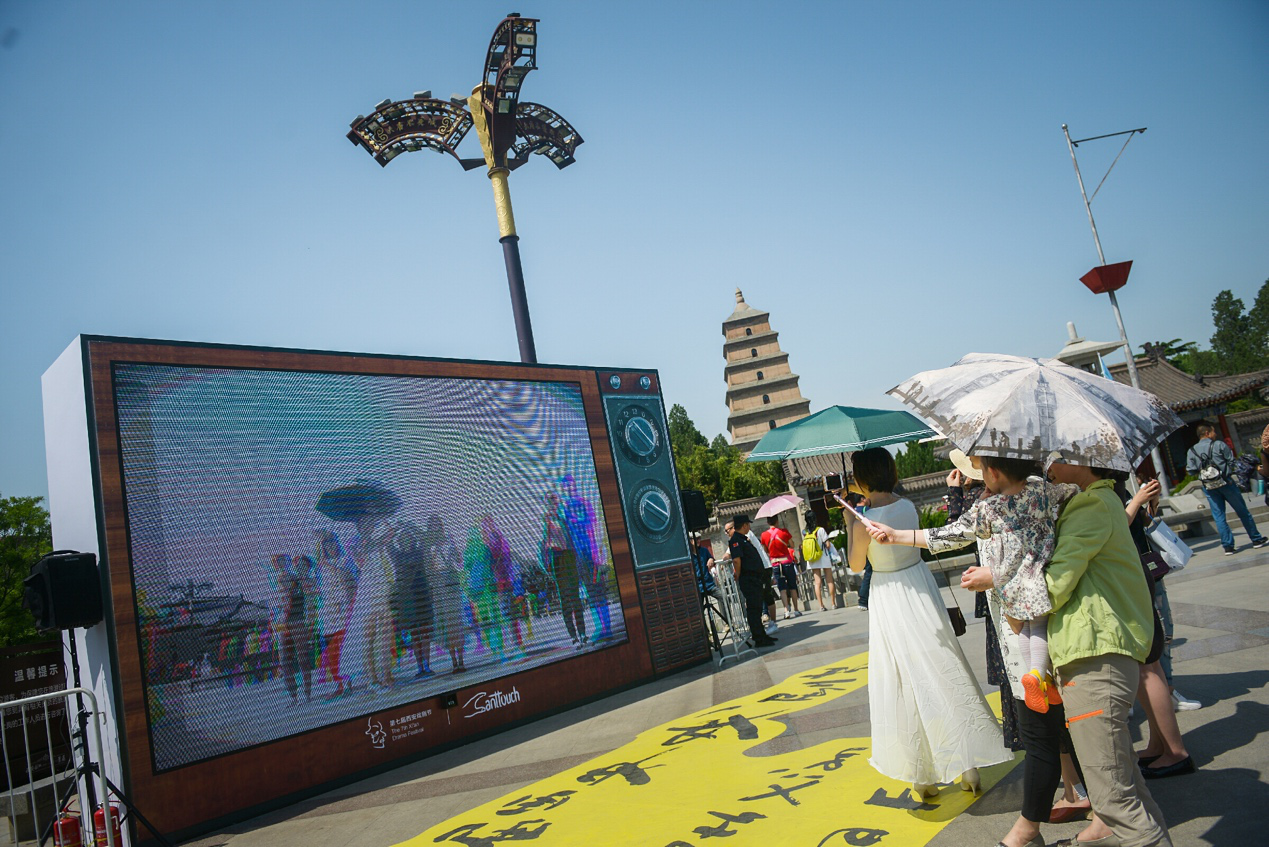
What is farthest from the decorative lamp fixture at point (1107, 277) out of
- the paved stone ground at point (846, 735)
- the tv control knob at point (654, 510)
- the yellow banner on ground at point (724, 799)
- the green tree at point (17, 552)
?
the green tree at point (17, 552)

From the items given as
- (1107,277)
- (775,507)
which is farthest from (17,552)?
(1107,277)

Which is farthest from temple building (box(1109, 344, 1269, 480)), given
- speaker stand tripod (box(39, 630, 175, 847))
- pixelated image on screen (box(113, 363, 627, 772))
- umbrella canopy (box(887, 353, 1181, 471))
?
speaker stand tripod (box(39, 630, 175, 847))

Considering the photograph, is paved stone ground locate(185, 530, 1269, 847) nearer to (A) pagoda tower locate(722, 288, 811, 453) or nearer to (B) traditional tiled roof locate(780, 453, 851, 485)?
(B) traditional tiled roof locate(780, 453, 851, 485)

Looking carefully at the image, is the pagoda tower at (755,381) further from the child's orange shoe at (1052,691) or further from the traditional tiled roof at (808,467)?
the child's orange shoe at (1052,691)

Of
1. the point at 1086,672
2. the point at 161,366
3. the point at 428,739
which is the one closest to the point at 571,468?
the point at 428,739

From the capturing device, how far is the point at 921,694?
4.29m

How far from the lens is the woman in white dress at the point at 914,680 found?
167 inches

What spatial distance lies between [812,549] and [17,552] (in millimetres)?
30490

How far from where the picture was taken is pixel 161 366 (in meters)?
7.73

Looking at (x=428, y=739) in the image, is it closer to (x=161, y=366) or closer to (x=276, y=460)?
(x=276, y=460)

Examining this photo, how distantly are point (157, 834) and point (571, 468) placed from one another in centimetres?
571

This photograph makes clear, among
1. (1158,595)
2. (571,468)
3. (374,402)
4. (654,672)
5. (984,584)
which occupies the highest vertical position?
(374,402)

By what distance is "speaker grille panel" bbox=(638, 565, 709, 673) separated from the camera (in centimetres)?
1088

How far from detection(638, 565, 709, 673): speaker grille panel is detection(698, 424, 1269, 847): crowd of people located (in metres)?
6.33
